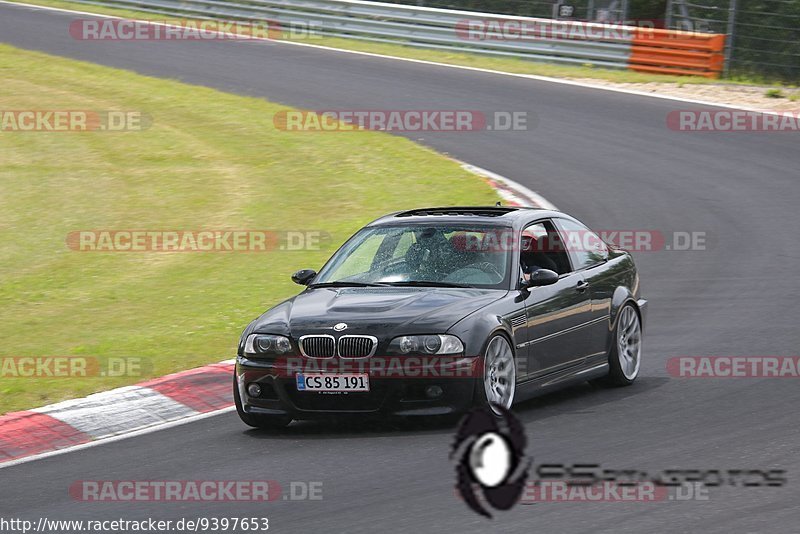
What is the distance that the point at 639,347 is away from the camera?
10398 millimetres

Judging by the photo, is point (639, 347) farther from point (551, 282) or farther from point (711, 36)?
point (711, 36)

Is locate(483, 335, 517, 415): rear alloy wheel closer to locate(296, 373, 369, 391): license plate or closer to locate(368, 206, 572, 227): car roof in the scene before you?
locate(296, 373, 369, 391): license plate

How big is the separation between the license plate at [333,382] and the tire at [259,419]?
35 centimetres

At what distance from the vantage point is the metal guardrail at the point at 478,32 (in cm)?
2636

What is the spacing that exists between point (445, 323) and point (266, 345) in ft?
3.82

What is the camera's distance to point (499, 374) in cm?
855

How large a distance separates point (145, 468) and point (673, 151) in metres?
14.7

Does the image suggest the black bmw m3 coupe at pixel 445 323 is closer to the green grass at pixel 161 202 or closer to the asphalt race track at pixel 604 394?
the asphalt race track at pixel 604 394

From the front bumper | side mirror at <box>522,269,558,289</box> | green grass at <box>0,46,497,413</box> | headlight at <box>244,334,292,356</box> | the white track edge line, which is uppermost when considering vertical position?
Answer: side mirror at <box>522,269,558,289</box>

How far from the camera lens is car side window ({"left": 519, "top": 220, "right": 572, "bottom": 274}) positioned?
9.62 metres

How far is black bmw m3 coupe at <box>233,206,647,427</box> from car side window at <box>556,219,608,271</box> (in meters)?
0.01

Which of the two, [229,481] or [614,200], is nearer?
[229,481]

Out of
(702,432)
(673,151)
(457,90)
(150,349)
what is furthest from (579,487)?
(457,90)

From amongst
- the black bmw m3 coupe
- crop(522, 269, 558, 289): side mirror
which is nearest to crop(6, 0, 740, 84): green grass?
the black bmw m3 coupe
